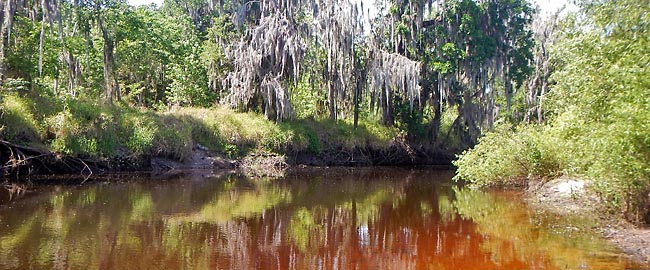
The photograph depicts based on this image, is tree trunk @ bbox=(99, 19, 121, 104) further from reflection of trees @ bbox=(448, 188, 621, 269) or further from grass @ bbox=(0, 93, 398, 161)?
reflection of trees @ bbox=(448, 188, 621, 269)

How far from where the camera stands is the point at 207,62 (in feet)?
86.1

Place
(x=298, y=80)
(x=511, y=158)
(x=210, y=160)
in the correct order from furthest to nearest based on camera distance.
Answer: (x=298, y=80) → (x=210, y=160) → (x=511, y=158)

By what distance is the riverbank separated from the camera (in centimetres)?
1778

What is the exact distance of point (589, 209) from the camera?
478 inches

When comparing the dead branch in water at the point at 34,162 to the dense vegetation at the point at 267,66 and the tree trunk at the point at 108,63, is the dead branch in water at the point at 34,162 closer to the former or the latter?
the dense vegetation at the point at 267,66

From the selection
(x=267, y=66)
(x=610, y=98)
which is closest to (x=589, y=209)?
(x=610, y=98)

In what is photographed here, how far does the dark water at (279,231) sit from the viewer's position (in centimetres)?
795

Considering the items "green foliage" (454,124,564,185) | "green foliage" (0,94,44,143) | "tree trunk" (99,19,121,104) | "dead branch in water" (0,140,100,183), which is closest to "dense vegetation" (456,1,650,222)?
"green foliage" (454,124,564,185)

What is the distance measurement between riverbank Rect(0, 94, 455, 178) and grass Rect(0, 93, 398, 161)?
0.03 m

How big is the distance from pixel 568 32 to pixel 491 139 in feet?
24.2

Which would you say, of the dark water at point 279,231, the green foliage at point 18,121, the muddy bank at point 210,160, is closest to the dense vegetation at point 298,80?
the green foliage at point 18,121

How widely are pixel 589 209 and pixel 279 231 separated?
7.09 m

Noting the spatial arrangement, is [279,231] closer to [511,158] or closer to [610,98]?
[610,98]

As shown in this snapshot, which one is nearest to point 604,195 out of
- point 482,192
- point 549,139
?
point 549,139
